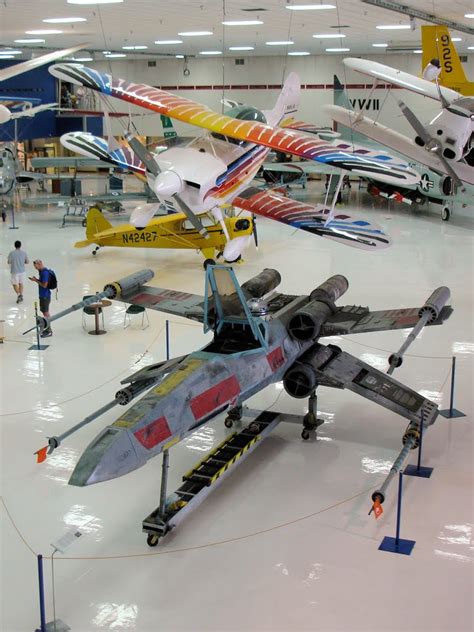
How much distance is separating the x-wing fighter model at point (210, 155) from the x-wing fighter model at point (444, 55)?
6456mm

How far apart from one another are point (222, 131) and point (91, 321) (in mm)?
5376

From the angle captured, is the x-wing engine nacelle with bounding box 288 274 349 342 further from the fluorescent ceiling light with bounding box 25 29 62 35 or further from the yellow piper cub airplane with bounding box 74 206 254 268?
the fluorescent ceiling light with bounding box 25 29 62 35

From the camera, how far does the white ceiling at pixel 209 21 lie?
18.7 metres

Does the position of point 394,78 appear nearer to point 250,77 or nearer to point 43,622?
point 43,622

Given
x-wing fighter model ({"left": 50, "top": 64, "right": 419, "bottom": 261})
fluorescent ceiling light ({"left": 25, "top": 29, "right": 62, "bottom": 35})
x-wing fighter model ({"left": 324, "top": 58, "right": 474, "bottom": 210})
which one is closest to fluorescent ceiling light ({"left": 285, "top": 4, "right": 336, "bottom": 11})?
x-wing fighter model ({"left": 324, "top": 58, "right": 474, "bottom": 210})

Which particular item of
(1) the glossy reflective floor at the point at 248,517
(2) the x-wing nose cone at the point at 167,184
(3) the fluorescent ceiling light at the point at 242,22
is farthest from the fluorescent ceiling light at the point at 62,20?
(2) the x-wing nose cone at the point at 167,184

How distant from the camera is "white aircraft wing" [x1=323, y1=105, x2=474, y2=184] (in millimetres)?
16188

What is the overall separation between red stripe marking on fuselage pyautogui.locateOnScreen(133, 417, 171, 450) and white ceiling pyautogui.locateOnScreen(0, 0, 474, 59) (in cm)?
952

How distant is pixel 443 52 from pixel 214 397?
12496mm

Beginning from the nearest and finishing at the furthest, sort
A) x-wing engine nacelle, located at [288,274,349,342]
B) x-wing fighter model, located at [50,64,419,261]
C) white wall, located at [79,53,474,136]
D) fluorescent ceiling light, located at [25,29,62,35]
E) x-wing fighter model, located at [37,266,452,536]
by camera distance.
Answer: x-wing fighter model, located at [37,266,452,536] < x-wing engine nacelle, located at [288,274,349,342] < x-wing fighter model, located at [50,64,419,261] < fluorescent ceiling light, located at [25,29,62,35] < white wall, located at [79,53,474,136]

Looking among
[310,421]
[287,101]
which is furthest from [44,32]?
[310,421]

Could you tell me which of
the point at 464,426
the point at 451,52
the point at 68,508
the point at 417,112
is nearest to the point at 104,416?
the point at 68,508

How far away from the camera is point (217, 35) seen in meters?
26.2

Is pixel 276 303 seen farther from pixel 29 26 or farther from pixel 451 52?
pixel 29 26
